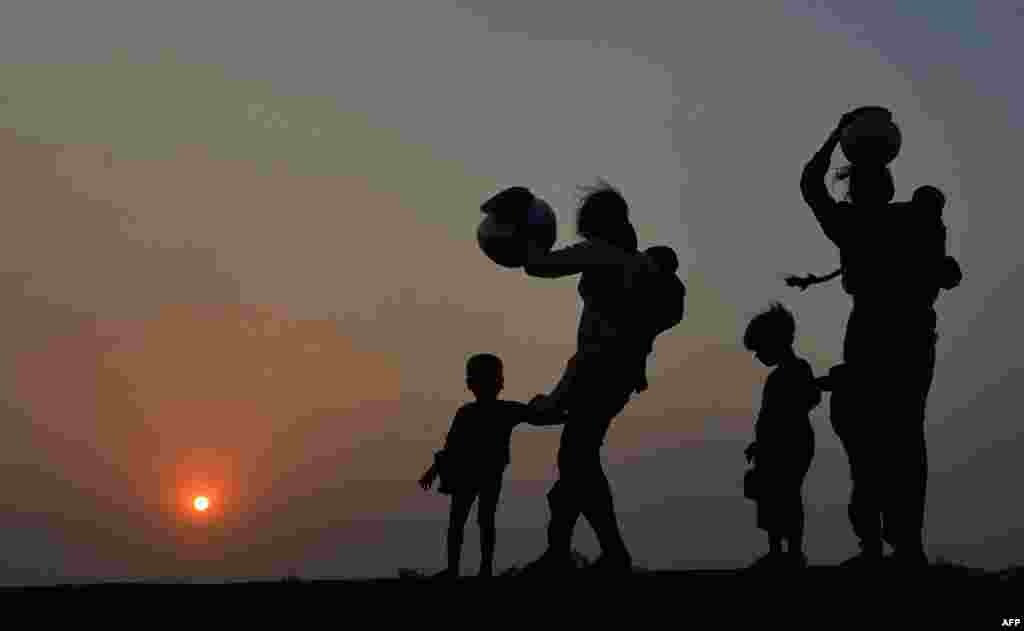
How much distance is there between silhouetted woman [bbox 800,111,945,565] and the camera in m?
7.55

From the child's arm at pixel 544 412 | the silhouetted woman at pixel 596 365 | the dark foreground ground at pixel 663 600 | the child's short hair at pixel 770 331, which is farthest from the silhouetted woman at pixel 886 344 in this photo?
the child's short hair at pixel 770 331

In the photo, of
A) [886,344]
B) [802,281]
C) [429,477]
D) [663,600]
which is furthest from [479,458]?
[663,600]

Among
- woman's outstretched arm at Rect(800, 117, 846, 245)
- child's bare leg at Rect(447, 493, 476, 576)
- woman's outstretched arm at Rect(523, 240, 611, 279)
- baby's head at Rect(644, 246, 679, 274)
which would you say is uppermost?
baby's head at Rect(644, 246, 679, 274)

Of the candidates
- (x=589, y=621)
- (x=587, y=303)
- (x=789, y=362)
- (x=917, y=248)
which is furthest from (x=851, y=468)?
(x=789, y=362)

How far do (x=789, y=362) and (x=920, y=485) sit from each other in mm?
3806

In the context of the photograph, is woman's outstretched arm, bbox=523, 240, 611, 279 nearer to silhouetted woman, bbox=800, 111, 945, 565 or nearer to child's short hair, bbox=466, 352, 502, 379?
silhouetted woman, bbox=800, 111, 945, 565

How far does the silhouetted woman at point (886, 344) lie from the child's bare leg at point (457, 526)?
14.8 ft

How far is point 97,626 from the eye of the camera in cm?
609

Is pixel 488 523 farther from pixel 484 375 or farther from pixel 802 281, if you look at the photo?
pixel 802 281

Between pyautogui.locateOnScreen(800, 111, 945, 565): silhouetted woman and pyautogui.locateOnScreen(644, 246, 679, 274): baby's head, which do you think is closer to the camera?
pyautogui.locateOnScreen(800, 111, 945, 565): silhouetted woman

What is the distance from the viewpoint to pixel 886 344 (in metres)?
7.64

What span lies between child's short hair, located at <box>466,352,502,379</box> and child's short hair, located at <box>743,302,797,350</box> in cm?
221

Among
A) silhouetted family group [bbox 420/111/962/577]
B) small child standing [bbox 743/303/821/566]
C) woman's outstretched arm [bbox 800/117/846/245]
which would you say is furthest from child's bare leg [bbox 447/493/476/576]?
woman's outstretched arm [bbox 800/117/846/245]

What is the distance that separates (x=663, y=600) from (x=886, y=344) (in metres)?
2.26
